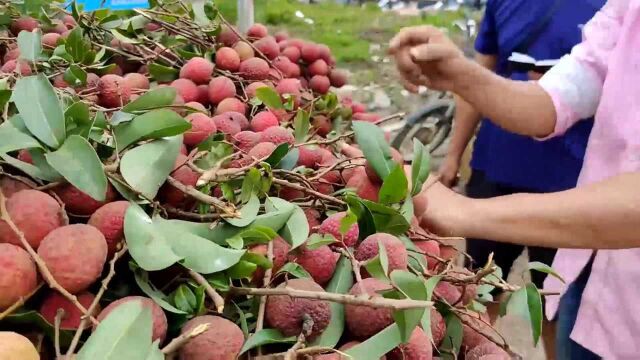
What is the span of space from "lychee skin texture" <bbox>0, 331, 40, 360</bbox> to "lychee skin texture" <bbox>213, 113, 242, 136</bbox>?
42 cm

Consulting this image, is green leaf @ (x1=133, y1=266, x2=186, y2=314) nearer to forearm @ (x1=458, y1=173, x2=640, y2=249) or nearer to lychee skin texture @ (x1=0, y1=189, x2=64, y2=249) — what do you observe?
lychee skin texture @ (x1=0, y1=189, x2=64, y2=249)

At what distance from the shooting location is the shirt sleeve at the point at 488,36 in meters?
1.58

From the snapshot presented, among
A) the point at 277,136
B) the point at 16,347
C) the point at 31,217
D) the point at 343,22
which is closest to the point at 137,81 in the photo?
the point at 277,136

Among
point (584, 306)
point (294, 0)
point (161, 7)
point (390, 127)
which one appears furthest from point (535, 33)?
point (294, 0)

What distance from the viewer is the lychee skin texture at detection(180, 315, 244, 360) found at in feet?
1.56

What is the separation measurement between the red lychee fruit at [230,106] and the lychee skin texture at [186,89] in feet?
0.15

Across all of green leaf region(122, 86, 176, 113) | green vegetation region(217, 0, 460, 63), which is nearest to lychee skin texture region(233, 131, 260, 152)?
green leaf region(122, 86, 176, 113)

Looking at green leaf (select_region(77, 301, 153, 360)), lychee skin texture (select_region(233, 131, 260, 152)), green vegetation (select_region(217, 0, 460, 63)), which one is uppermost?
green leaf (select_region(77, 301, 153, 360))

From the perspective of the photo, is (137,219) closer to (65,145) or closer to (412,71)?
(65,145)

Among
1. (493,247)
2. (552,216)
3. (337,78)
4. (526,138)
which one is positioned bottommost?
(493,247)

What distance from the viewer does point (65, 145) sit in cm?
56

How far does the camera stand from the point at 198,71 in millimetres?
1048

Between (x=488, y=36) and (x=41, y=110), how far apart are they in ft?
4.14

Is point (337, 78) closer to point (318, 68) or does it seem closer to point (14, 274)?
point (318, 68)
